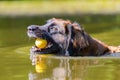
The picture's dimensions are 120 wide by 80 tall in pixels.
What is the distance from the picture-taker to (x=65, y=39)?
13.0 m

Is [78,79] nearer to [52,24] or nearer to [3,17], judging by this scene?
[52,24]

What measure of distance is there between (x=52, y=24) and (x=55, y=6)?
28.6m

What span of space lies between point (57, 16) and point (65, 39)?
21567 millimetres

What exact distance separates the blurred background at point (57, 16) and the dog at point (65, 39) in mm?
Result: 2994

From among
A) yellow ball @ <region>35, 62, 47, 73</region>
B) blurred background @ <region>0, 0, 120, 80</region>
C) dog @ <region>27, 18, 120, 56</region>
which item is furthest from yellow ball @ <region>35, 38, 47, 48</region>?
blurred background @ <region>0, 0, 120, 80</region>

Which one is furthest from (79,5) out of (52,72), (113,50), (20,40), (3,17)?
(52,72)

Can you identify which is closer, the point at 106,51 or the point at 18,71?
the point at 18,71

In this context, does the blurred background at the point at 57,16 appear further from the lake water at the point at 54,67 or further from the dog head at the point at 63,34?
the dog head at the point at 63,34

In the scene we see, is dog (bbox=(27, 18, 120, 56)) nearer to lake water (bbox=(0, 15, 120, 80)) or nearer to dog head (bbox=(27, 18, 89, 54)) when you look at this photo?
dog head (bbox=(27, 18, 89, 54))

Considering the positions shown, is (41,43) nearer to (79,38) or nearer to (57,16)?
(79,38)

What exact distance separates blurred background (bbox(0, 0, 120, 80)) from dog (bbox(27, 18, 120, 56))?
299 centimetres

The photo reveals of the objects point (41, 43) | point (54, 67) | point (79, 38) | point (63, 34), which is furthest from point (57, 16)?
point (54, 67)

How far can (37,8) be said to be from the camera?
40250mm

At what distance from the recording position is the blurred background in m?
21.4
